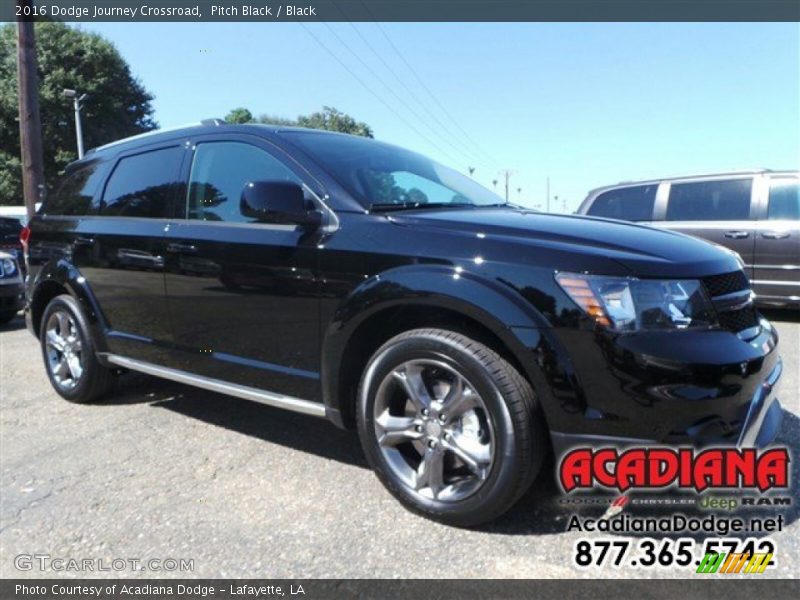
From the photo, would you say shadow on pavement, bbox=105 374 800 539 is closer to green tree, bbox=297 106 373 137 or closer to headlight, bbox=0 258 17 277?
headlight, bbox=0 258 17 277

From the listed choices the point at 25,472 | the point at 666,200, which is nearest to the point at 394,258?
the point at 25,472

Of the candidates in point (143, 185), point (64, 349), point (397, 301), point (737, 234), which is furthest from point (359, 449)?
point (737, 234)

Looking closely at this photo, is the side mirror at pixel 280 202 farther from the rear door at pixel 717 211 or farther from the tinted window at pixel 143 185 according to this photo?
the rear door at pixel 717 211

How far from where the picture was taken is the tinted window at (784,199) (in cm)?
684

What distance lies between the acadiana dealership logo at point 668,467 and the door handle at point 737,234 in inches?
214

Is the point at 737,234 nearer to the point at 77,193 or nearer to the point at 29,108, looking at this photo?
the point at 77,193

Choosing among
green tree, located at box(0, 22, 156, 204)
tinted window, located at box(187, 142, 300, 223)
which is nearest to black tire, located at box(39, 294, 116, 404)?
tinted window, located at box(187, 142, 300, 223)

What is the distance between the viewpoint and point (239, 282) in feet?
10.1

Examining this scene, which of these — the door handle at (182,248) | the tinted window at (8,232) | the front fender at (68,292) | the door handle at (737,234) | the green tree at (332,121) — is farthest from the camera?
the green tree at (332,121)

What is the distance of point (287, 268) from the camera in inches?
114

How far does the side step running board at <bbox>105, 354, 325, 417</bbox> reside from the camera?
290cm

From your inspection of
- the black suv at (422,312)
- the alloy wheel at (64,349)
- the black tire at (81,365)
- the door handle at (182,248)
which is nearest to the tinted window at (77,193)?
the black suv at (422,312)

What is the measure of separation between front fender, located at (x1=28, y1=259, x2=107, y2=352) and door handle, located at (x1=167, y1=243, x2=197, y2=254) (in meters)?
0.93

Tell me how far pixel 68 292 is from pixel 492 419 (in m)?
3.38
